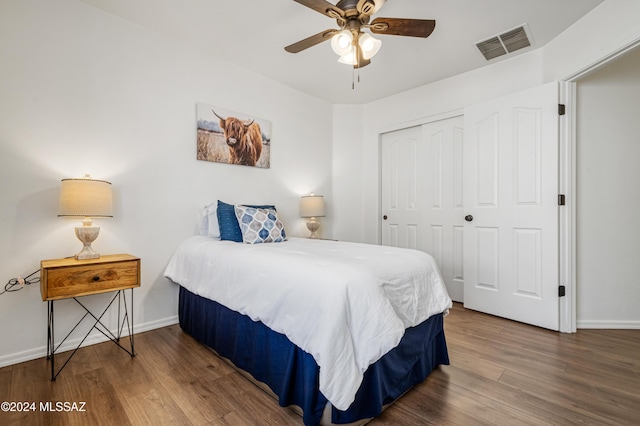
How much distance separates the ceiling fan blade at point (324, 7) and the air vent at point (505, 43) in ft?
5.61

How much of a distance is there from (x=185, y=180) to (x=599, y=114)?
3778mm

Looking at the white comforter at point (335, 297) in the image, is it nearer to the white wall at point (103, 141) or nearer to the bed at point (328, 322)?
the bed at point (328, 322)

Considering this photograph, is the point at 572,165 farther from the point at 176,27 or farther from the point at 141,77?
the point at 141,77

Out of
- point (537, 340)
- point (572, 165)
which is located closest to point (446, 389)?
point (537, 340)

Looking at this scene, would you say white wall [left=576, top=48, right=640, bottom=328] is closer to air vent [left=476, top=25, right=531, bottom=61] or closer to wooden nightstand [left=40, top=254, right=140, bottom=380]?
air vent [left=476, top=25, right=531, bottom=61]

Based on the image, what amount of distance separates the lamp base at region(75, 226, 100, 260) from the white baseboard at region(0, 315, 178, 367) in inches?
26.6

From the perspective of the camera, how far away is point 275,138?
351 cm

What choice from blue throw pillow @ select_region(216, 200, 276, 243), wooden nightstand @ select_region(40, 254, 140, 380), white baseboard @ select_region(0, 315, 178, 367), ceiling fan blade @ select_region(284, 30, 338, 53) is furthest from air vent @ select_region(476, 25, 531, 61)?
white baseboard @ select_region(0, 315, 178, 367)

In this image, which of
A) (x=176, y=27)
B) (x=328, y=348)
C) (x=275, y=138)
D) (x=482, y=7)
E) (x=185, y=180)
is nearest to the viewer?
(x=328, y=348)

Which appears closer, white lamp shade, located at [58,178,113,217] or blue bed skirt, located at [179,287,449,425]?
blue bed skirt, located at [179,287,449,425]

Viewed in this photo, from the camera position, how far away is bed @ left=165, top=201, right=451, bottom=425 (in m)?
1.26

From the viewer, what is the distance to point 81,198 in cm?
192

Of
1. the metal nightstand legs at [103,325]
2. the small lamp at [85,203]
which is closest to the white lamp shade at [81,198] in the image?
the small lamp at [85,203]

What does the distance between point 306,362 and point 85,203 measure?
1.73 meters
